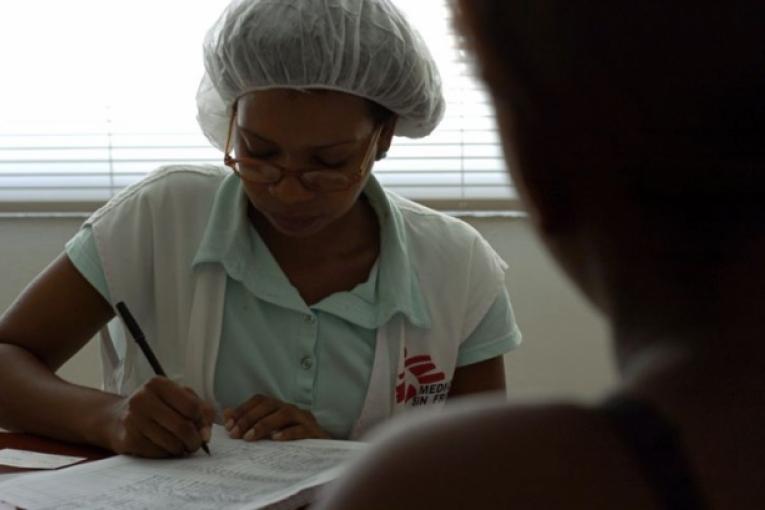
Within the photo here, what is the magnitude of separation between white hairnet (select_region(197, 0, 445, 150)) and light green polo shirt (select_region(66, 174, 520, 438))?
24 centimetres

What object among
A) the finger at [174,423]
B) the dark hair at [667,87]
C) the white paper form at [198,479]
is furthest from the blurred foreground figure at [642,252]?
the finger at [174,423]

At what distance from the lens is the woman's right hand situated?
144 cm

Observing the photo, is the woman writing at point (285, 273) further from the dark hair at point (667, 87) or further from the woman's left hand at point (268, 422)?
the dark hair at point (667, 87)

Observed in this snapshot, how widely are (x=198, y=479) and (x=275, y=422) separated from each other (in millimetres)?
199

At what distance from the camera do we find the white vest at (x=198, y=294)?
5.49 feet

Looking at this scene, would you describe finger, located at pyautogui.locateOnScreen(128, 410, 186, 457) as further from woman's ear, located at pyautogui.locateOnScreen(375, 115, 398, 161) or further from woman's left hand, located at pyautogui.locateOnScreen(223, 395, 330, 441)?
woman's ear, located at pyautogui.locateOnScreen(375, 115, 398, 161)

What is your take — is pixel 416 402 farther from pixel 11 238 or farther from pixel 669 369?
pixel 11 238

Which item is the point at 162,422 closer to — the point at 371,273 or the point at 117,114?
the point at 371,273

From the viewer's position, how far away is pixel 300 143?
5.18 ft

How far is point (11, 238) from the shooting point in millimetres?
2891

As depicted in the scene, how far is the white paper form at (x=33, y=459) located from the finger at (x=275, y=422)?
0.73 feet

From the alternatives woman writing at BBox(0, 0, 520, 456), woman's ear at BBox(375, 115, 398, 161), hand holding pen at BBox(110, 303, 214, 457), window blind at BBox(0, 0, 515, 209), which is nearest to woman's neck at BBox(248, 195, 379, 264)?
woman writing at BBox(0, 0, 520, 456)

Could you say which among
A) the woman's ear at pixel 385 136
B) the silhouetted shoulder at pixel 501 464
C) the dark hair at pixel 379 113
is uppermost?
the silhouetted shoulder at pixel 501 464

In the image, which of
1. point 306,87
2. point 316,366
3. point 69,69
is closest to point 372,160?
point 306,87
